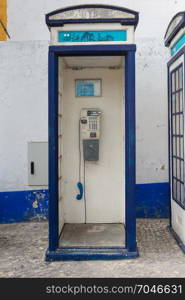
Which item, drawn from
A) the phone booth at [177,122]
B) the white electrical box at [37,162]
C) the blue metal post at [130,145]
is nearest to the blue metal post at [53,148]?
the blue metal post at [130,145]

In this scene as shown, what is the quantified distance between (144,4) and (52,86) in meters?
2.53

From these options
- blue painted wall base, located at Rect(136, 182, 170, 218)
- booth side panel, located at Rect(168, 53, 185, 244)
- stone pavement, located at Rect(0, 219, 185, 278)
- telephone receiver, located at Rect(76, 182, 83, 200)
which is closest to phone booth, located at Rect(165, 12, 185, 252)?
booth side panel, located at Rect(168, 53, 185, 244)

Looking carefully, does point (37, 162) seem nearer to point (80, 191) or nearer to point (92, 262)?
point (80, 191)

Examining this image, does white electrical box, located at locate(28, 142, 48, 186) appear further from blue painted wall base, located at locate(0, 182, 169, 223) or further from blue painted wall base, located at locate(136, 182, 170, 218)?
blue painted wall base, located at locate(136, 182, 170, 218)

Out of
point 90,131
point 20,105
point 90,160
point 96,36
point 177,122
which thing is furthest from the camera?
point 20,105

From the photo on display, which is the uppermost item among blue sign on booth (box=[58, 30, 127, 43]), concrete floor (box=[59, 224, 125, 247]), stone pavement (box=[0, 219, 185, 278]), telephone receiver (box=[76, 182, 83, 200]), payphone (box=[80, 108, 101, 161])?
blue sign on booth (box=[58, 30, 127, 43])

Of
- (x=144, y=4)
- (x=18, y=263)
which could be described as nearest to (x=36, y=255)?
(x=18, y=263)

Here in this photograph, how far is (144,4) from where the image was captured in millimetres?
5645

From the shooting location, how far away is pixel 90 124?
4.73 metres

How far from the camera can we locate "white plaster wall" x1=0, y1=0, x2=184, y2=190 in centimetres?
554

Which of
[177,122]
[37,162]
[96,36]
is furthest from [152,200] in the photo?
[96,36]

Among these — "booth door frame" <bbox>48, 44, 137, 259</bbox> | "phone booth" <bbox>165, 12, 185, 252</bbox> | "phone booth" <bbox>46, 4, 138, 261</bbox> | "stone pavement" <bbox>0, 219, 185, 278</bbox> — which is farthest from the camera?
"phone booth" <bbox>165, 12, 185, 252</bbox>

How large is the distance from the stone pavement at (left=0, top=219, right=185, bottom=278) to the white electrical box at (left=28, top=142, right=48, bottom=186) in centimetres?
87

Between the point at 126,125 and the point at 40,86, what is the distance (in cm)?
204
